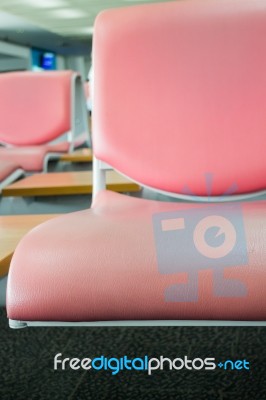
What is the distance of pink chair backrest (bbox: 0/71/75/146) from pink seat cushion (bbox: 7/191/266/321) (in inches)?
89.0

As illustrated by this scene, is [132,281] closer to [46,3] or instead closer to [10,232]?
[10,232]

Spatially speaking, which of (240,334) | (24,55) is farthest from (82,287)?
(24,55)

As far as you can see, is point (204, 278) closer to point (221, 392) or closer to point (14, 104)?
point (221, 392)

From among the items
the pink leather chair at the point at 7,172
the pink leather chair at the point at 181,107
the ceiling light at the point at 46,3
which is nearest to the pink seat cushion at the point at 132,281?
the pink leather chair at the point at 181,107

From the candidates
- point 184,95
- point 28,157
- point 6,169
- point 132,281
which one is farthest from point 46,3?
point 132,281

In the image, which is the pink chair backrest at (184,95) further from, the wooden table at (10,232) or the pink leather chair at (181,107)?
the wooden table at (10,232)

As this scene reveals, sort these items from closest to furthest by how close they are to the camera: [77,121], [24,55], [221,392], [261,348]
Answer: [221,392] < [261,348] < [77,121] < [24,55]

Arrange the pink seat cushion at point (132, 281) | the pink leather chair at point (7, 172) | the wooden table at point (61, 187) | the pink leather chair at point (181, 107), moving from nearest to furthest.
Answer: the pink seat cushion at point (132, 281), the pink leather chair at point (181, 107), the wooden table at point (61, 187), the pink leather chair at point (7, 172)

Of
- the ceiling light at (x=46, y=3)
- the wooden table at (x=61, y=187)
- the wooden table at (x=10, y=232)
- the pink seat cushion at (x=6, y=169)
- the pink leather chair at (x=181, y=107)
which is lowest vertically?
the wooden table at (x=10, y=232)

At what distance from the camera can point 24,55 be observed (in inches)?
667

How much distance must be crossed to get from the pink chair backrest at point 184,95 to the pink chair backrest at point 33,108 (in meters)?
1.69

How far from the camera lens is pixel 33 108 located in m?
2.86

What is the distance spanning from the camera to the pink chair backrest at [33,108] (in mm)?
2863

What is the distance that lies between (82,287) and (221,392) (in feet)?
1.92
